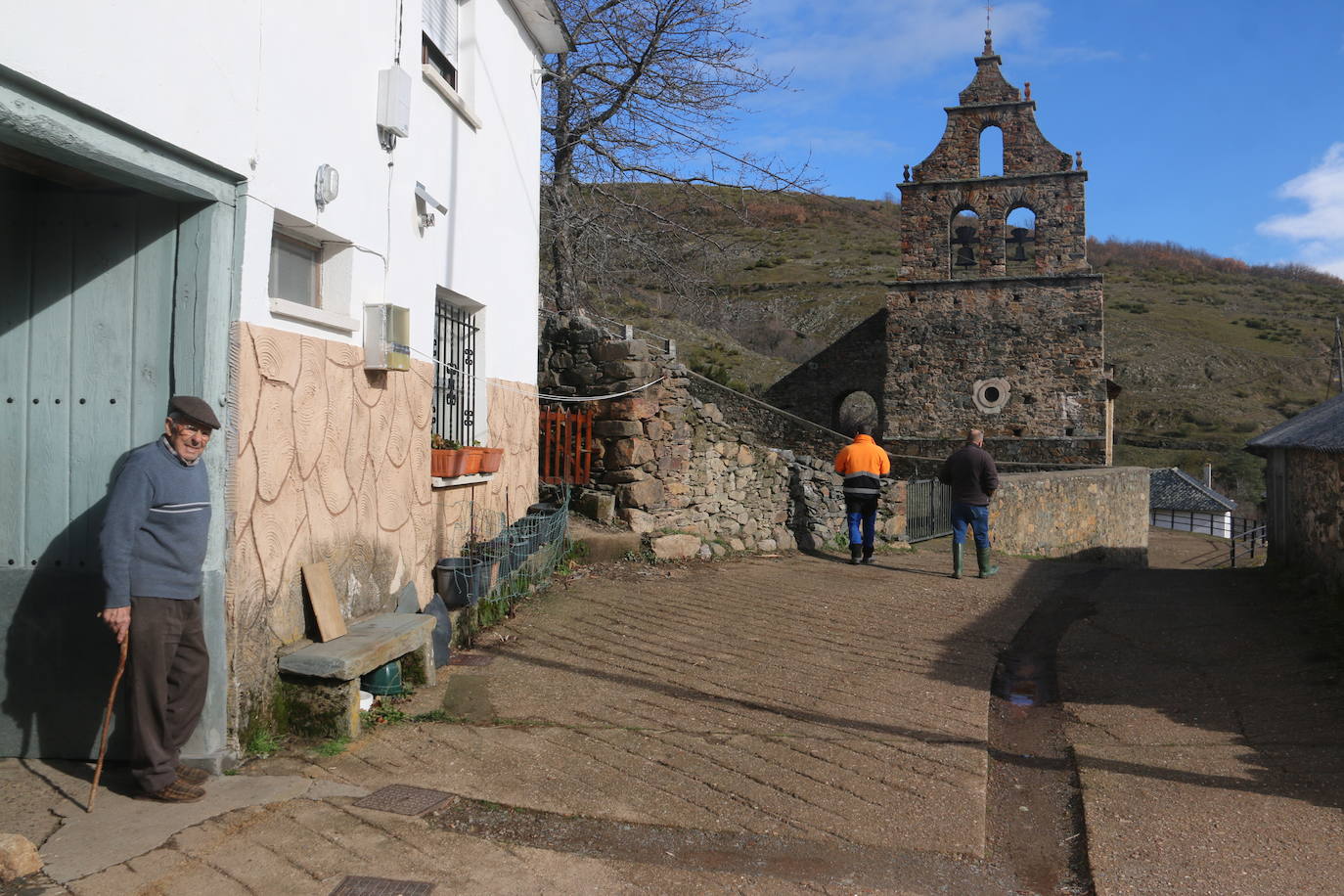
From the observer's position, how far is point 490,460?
23.6 feet

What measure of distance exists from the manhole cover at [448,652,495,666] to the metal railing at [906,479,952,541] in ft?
29.7

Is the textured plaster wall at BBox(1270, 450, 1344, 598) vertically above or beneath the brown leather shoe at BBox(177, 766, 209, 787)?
above

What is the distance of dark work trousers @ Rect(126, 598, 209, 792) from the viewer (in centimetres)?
354

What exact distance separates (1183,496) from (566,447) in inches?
1476

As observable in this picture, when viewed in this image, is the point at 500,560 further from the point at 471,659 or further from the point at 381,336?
the point at 381,336

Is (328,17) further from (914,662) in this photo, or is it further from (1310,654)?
(1310,654)

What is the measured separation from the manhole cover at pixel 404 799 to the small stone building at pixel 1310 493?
23.5 ft

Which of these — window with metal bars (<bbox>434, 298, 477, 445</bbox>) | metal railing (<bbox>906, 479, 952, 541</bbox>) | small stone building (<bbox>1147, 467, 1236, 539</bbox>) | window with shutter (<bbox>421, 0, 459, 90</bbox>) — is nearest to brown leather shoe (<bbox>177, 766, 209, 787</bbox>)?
window with metal bars (<bbox>434, 298, 477, 445</bbox>)

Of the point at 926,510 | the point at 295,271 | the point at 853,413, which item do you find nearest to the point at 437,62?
the point at 295,271

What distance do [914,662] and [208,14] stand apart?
17.6 ft

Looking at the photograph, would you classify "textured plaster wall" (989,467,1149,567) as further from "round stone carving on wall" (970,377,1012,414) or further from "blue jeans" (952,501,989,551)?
"blue jeans" (952,501,989,551)

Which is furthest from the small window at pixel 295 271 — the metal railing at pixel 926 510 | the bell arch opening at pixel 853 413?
the bell arch opening at pixel 853 413

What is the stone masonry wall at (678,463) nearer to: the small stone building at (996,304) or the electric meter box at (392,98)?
the electric meter box at (392,98)

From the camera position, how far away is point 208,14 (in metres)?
3.85
